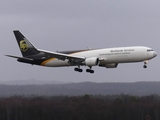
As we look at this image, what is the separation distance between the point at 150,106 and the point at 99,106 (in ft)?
26.2

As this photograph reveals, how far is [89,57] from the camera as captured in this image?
230 feet

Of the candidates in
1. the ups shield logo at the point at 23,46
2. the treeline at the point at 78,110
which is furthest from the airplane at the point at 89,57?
the treeline at the point at 78,110

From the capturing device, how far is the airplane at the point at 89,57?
67.9 meters

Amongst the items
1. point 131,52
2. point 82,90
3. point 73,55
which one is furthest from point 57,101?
point 82,90

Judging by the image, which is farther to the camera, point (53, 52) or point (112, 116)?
point (112, 116)

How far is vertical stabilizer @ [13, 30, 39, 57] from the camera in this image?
248ft

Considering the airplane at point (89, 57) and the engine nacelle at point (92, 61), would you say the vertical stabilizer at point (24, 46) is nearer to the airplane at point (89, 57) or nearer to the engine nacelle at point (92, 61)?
the airplane at point (89, 57)

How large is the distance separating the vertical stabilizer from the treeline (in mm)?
10315

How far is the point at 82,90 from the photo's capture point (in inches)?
4820

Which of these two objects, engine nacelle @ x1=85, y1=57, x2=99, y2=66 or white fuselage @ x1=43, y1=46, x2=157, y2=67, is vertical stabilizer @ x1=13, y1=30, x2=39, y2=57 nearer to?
engine nacelle @ x1=85, y1=57, x2=99, y2=66

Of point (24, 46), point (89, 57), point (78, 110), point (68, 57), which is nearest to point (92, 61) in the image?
point (89, 57)

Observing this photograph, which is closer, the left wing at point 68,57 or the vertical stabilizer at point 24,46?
the left wing at point 68,57

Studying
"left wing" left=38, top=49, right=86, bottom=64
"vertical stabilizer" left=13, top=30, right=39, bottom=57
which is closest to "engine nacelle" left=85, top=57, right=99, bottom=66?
"left wing" left=38, top=49, right=86, bottom=64

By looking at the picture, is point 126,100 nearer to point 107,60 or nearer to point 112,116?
point 112,116
